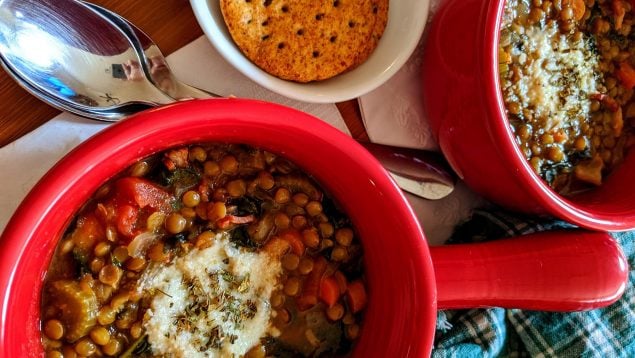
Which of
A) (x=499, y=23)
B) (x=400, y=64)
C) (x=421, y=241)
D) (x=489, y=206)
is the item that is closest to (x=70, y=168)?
(x=421, y=241)

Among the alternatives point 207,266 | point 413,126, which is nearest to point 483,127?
point 413,126

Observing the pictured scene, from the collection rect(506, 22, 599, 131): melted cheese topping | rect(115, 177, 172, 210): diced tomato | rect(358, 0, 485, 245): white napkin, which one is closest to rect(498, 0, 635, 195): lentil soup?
rect(506, 22, 599, 131): melted cheese topping

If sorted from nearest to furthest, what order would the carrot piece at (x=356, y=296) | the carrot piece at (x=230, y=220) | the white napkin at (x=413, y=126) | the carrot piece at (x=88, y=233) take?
the carrot piece at (x=88, y=233), the carrot piece at (x=230, y=220), the carrot piece at (x=356, y=296), the white napkin at (x=413, y=126)

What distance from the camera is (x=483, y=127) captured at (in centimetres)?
176

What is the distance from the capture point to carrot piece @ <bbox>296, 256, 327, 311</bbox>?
1817 millimetres

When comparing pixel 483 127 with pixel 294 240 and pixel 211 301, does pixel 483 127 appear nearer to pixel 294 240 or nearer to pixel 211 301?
pixel 294 240

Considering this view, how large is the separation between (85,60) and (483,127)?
99cm

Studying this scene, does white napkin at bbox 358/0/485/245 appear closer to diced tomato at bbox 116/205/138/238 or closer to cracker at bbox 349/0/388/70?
cracker at bbox 349/0/388/70

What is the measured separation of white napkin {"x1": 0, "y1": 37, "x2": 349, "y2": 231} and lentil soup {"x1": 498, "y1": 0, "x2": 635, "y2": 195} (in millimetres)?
742

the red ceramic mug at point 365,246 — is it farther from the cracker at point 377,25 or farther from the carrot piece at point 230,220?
the cracker at point 377,25

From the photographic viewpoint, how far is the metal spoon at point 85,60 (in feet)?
5.52

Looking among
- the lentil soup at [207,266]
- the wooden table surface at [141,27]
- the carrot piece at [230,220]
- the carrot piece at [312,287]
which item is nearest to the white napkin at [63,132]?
the wooden table surface at [141,27]

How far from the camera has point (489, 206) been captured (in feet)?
7.05

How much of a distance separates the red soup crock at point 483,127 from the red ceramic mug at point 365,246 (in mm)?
107
